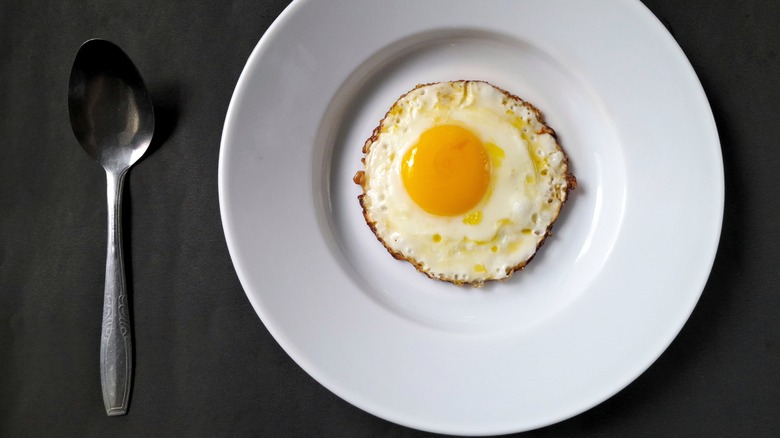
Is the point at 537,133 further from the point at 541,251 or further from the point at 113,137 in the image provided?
the point at 113,137

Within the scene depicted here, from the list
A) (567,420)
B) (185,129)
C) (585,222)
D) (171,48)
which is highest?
(171,48)

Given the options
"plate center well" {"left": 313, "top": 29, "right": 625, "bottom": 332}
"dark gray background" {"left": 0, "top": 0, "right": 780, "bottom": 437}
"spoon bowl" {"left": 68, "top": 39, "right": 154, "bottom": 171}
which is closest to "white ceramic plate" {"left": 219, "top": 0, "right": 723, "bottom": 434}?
"plate center well" {"left": 313, "top": 29, "right": 625, "bottom": 332}

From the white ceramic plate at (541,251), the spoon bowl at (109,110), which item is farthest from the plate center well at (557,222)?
the spoon bowl at (109,110)

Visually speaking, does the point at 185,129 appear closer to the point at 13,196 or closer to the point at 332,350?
the point at 13,196

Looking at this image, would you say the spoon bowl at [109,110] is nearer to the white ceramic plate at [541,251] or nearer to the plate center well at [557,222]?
the white ceramic plate at [541,251]

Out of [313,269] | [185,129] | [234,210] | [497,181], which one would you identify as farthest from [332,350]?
[185,129]

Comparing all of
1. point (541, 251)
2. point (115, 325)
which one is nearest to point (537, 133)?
point (541, 251)

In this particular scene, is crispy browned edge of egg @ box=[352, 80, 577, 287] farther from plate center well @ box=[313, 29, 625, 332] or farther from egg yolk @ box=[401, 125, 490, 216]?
egg yolk @ box=[401, 125, 490, 216]
